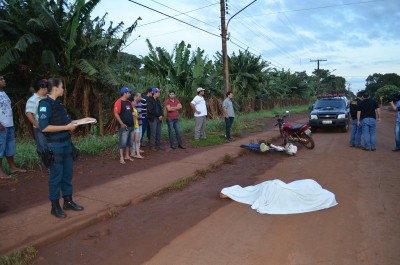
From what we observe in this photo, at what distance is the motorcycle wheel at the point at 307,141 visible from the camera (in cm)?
1105

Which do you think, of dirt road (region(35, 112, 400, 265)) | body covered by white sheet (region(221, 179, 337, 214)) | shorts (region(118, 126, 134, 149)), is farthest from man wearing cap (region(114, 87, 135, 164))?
body covered by white sheet (region(221, 179, 337, 214))

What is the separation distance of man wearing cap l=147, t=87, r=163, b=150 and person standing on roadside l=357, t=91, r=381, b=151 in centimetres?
595

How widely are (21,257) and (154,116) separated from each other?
6.36 m

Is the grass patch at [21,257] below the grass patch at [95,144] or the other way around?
below

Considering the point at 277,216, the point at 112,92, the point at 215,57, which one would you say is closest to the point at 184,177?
the point at 277,216

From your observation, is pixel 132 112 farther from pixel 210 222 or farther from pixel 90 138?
pixel 210 222

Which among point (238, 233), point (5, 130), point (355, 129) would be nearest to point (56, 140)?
point (5, 130)

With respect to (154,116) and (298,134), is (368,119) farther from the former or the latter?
(154,116)

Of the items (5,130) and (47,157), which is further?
(5,130)

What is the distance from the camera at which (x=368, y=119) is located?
34.4 feet

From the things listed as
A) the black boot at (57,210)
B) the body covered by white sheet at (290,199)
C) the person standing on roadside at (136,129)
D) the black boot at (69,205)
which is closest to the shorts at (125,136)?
the person standing on roadside at (136,129)

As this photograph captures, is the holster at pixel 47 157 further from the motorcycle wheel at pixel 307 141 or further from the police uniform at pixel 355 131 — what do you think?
the police uniform at pixel 355 131

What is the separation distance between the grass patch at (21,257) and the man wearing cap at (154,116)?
6131 mm

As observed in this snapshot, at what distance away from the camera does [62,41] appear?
420 inches
